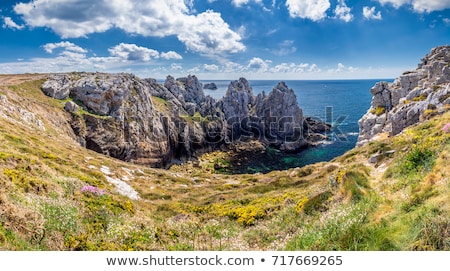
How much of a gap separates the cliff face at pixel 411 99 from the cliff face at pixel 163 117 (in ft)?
172

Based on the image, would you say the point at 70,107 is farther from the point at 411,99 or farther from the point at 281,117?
the point at 281,117

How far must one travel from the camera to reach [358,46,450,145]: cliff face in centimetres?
4110

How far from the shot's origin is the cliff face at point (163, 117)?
75744 millimetres

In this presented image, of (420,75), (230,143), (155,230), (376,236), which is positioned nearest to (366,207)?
(376,236)

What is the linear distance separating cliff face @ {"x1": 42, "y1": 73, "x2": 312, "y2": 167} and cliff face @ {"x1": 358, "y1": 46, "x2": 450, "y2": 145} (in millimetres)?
52506

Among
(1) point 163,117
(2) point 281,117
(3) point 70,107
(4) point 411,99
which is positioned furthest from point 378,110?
(3) point 70,107

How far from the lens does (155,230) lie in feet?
47.8

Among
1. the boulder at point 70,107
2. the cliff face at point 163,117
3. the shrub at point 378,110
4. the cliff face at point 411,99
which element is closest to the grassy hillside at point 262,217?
the cliff face at point 411,99

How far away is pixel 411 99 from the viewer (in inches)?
2016

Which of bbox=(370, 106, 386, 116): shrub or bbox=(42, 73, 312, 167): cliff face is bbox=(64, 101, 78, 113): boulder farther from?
bbox=(370, 106, 386, 116): shrub

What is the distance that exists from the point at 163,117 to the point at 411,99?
254ft

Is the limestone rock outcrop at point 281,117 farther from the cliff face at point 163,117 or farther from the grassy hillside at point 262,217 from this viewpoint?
the grassy hillside at point 262,217

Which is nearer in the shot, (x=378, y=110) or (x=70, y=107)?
(x=378, y=110)
